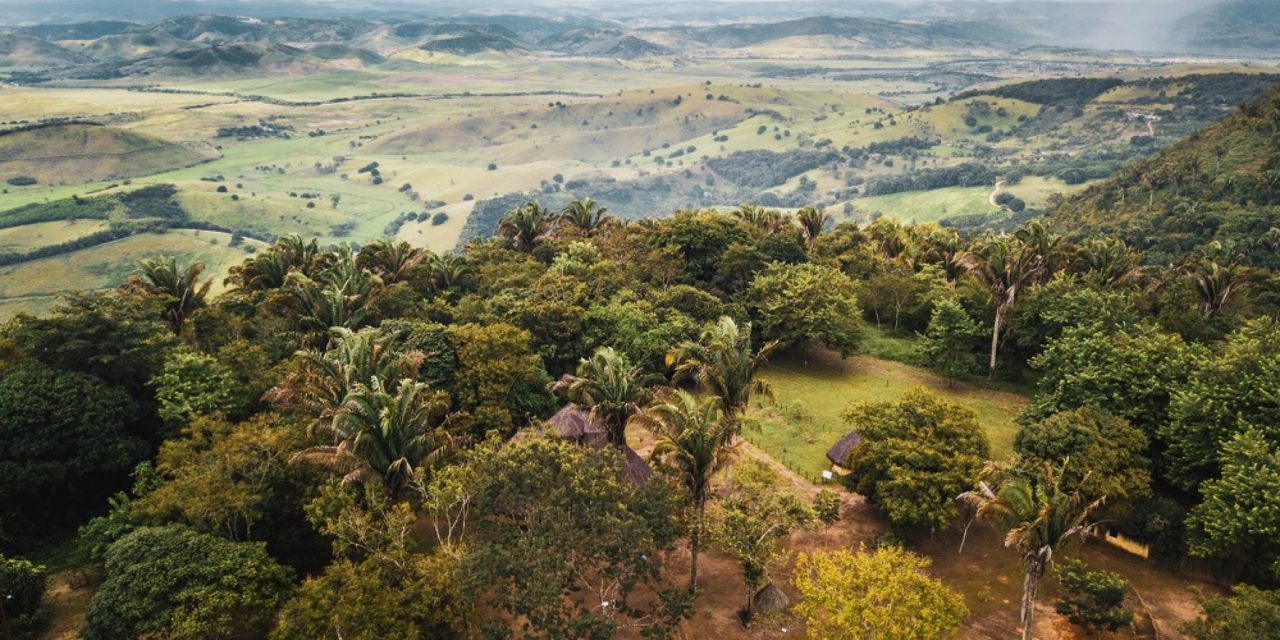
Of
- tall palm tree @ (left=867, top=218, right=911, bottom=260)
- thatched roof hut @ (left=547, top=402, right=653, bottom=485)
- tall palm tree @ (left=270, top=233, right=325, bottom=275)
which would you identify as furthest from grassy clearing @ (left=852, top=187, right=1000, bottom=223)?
thatched roof hut @ (left=547, top=402, right=653, bottom=485)

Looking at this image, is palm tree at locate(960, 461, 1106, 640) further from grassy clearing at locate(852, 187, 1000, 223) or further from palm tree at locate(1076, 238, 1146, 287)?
grassy clearing at locate(852, 187, 1000, 223)

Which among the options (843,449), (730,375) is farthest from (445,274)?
(843,449)

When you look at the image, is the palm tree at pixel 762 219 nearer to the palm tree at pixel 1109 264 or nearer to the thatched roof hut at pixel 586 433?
the palm tree at pixel 1109 264

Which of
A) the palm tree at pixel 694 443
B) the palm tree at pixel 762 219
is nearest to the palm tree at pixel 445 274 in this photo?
the palm tree at pixel 762 219

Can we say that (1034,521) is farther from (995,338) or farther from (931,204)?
(931,204)

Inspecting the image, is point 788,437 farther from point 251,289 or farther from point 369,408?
point 251,289

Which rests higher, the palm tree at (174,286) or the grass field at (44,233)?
the palm tree at (174,286)

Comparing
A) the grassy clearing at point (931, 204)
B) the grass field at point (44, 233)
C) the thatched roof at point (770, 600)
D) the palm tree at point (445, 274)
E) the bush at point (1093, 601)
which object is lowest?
the grass field at point (44, 233)
